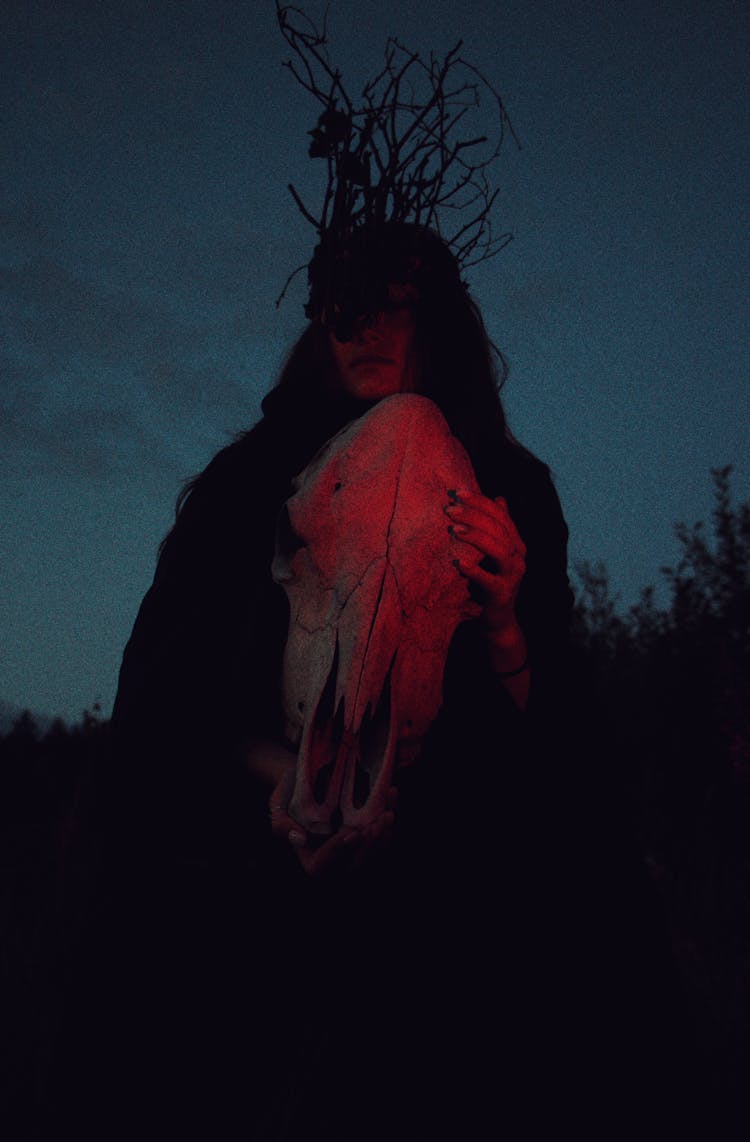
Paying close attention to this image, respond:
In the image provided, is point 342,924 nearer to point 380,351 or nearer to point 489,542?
point 489,542

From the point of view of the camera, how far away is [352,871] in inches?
52.0

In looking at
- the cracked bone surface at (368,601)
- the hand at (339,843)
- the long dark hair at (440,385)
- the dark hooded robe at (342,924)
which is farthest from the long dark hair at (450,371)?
the hand at (339,843)

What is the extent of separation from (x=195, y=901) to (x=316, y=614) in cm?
64

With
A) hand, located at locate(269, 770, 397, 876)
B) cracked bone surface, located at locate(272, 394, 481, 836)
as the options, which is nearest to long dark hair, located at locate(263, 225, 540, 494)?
cracked bone surface, located at locate(272, 394, 481, 836)

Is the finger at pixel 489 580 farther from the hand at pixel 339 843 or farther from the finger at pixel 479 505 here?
the hand at pixel 339 843

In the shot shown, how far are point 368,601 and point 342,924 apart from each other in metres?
0.63

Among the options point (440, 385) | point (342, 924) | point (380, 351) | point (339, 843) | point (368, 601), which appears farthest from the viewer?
point (440, 385)

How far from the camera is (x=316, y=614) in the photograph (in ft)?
4.98

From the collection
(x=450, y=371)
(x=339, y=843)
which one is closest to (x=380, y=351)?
(x=450, y=371)

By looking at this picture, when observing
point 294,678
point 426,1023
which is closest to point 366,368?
point 294,678

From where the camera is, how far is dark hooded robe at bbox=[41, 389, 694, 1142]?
158 centimetres

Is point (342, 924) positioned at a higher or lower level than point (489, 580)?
lower

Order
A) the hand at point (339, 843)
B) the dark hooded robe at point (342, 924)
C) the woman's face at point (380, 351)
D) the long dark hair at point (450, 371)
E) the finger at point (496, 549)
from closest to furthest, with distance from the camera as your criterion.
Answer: the hand at point (339, 843) < the finger at point (496, 549) < the dark hooded robe at point (342, 924) < the woman's face at point (380, 351) < the long dark hair at point (450, 371)

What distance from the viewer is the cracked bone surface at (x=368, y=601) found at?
1370 millimetres
